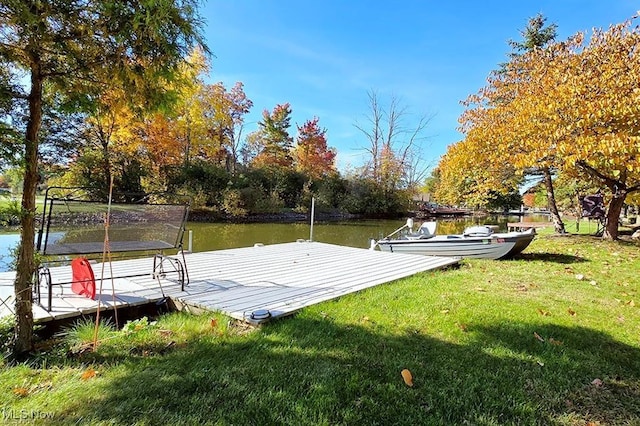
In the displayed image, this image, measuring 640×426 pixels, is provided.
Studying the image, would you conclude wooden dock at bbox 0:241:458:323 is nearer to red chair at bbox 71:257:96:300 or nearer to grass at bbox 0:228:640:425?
red chair at bbox 71:257:96:300

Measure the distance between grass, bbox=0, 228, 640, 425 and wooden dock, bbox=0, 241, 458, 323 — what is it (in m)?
0.26

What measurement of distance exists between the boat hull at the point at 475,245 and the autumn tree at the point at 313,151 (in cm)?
2152

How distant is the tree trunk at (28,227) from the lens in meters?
2.07

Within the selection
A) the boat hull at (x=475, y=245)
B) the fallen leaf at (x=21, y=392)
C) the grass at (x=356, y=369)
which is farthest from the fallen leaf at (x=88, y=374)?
the boat hull at (x=475, y=245)

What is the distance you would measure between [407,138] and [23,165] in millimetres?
27915

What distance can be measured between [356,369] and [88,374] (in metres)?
1.57

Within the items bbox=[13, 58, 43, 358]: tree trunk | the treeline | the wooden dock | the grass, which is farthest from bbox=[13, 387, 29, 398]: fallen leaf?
the treeline

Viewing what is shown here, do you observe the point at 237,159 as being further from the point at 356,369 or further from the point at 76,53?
the point at 356,369

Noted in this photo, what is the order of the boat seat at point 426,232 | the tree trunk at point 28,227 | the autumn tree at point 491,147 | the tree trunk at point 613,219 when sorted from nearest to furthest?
the tree trunk at point 28,227
the boat seat at point 426,232
the autumn tree at point 491,147
the tree trunk at point 613,219

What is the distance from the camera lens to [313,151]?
2942cm

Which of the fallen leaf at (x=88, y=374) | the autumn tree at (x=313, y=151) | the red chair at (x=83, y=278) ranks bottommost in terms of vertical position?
the fallen leaf at (x=88, y=374)

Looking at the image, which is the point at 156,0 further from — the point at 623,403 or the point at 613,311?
the point at 613,311

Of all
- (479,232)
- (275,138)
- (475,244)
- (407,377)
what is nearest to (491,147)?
(479,232)

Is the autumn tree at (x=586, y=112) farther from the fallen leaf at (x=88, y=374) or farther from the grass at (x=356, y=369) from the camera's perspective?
the fallen leaf at (x=88, y=374)
